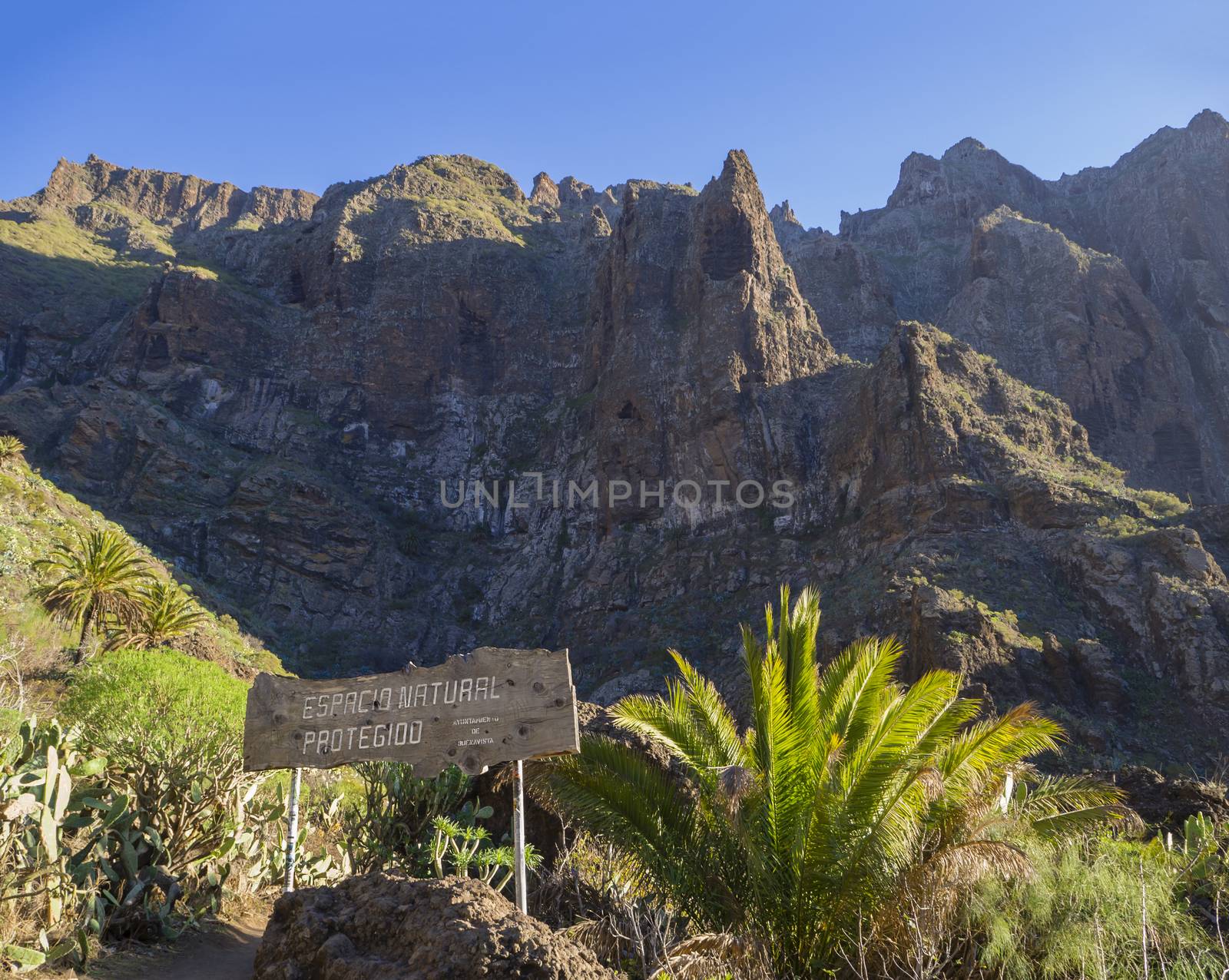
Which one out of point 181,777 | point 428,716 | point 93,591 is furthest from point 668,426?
point 428,716

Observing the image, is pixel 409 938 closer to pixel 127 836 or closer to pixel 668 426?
pixel 127 836

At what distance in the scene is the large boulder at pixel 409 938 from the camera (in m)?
5.89

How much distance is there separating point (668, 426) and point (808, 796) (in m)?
60.2

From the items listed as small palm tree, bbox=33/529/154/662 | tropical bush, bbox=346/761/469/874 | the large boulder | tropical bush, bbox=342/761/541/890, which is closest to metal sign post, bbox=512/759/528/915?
the large boulder

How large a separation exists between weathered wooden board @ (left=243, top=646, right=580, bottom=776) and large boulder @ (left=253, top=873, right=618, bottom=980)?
1.99m

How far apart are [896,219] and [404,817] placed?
120828 mm

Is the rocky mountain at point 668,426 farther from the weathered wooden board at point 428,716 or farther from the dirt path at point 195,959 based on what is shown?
the dirt path at point 195,959

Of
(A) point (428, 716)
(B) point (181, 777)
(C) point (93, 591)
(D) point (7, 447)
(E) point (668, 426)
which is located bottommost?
(B) point (181, 777)

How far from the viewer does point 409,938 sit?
6.37 m

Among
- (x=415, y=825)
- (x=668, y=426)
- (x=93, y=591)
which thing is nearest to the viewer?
(x=415, y=825)

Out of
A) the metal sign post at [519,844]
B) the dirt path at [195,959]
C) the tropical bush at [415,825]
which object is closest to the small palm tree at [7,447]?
the tropical bush at [415,825]

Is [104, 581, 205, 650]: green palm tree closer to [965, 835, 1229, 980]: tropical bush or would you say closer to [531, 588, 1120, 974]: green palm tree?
[531, 588, 1120, 974]: green palm tree

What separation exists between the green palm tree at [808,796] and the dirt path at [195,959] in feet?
10.2

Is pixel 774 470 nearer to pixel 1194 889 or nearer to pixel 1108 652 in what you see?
pixel 1108 652
